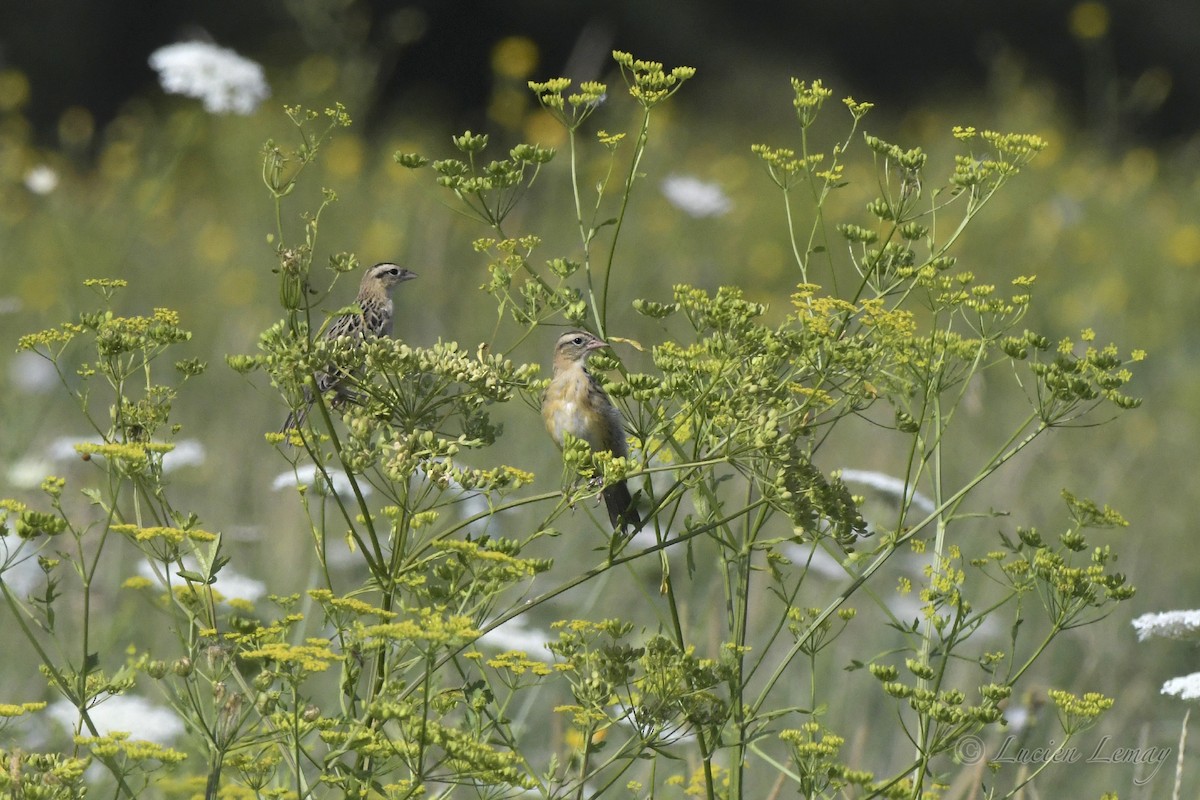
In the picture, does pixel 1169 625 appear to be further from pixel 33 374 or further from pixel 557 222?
pixel 557 222

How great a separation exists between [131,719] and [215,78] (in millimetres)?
2121

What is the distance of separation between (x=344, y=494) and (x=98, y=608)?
1.18m

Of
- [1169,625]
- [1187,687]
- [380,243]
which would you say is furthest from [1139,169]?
[1187,687]

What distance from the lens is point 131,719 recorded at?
10.3ft

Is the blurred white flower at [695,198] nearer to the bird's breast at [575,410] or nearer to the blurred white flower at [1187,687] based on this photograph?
the bird's breast at [575,410]

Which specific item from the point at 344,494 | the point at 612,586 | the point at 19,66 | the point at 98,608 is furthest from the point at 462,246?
the point at 19,66

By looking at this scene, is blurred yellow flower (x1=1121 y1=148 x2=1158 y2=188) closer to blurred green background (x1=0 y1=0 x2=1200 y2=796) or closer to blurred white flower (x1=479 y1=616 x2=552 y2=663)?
blurred green background (x1=0 y1=0 x2=1200 y2=796)

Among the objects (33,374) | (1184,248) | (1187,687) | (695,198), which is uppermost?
(1184,248)

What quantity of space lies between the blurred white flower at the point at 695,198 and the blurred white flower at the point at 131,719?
13.7 feet

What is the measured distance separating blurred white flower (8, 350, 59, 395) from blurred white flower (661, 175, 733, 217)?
2.91 m

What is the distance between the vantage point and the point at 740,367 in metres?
2.06

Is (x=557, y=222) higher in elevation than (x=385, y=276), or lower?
higher
